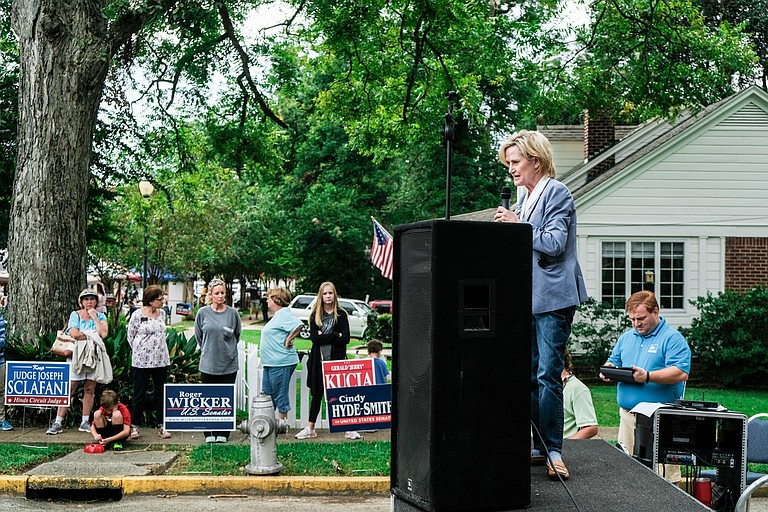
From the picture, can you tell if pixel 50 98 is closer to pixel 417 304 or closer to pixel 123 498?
pixel 123 498

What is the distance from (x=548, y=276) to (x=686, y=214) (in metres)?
17.4

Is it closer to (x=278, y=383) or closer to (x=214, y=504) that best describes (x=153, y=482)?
(x=214, y=504)

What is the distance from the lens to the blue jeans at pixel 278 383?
36.6ft

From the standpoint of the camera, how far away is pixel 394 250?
438 centimetres

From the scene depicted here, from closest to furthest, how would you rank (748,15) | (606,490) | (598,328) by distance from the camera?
(606,490)
(598,328)
(748,15)

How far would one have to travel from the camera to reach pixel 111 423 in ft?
32.9

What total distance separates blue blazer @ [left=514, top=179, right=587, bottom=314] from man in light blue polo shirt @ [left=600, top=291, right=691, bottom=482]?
2380 millimetres

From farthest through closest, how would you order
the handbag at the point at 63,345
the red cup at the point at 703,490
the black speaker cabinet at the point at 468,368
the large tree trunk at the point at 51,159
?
the large tree trunk at the point at 51,159
the handbag at the point at 63,345
the red cup at the point at 703,490
the black speaker cabinet at the point at 468,368

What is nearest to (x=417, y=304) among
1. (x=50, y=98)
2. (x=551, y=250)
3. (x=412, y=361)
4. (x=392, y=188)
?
(x=412, y=361)

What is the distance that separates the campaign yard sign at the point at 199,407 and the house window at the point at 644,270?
12.9 meters

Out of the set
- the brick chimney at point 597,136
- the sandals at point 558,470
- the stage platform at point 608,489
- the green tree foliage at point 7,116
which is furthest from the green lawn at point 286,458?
the brick chimney at point 597,136

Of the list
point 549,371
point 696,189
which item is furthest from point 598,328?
point 549,371

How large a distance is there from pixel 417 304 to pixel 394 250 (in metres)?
0.37

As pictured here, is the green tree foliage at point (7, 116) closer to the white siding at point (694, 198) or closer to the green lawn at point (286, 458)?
the green lawn at point (286, 458)
